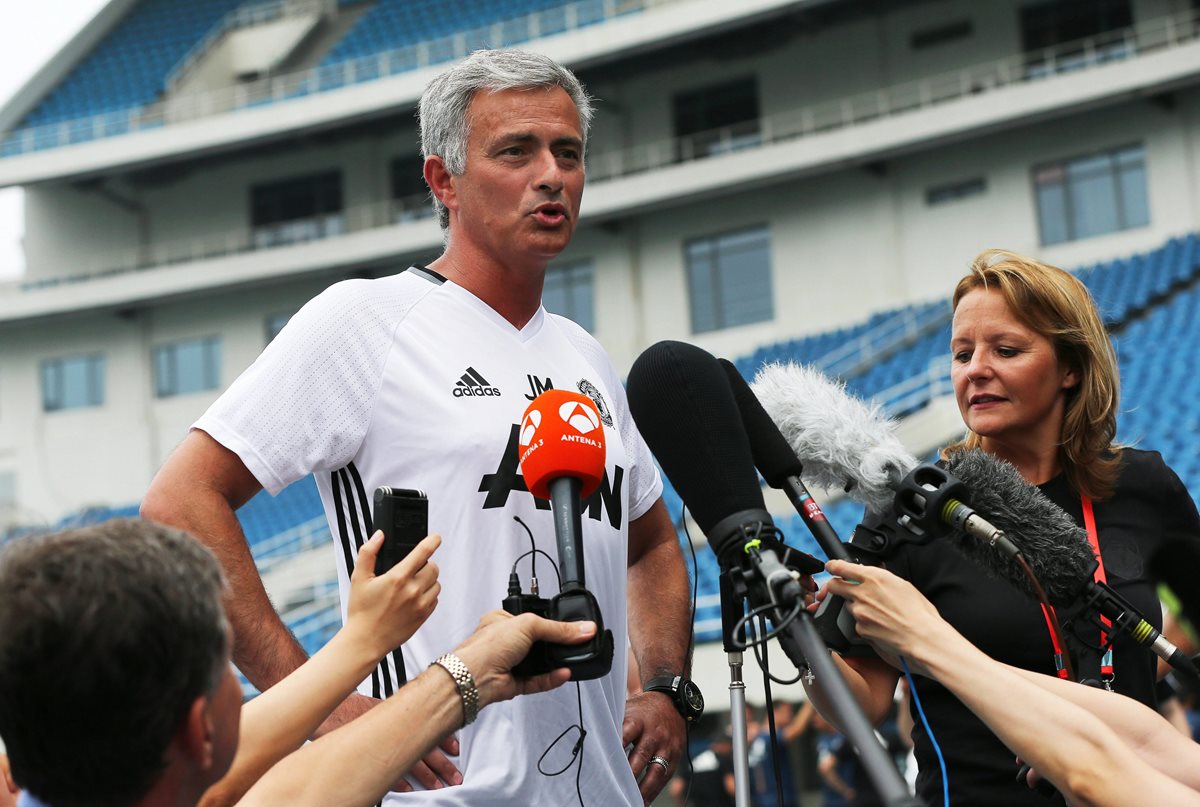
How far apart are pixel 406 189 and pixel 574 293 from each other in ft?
12.3

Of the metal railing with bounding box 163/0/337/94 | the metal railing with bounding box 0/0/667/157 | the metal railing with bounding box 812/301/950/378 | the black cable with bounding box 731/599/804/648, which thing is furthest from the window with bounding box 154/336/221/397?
the black cable with bounding box 731/599/804/648

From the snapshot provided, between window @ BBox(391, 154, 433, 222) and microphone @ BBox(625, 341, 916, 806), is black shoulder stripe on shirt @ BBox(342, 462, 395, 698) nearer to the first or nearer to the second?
microphone @ BBox(625, 341, 916, 806)

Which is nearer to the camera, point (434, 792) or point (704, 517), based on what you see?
point (704, 517)

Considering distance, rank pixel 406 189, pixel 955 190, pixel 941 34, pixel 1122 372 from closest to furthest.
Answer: pixel 1122 372
pixel 955 190
pixel 941 34
pixel 406 189

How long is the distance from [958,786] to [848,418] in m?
0.80

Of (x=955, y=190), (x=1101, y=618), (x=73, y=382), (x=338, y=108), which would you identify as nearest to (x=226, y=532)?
(x=1101, y=618)

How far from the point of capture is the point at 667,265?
→ 68.8 ft

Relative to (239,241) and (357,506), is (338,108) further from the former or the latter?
(357,506)

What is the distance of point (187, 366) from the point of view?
79.3ft

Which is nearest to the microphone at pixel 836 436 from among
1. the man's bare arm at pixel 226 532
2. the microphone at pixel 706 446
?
the microphone at pixel 706 446

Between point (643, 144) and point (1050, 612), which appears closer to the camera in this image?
point (1050, 612)

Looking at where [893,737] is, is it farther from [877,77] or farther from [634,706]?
[877,77]

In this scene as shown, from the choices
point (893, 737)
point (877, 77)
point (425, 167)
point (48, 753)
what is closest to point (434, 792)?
point (48, 753)

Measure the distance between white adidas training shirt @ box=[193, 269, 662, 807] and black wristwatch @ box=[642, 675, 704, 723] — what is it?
20 centimetres
